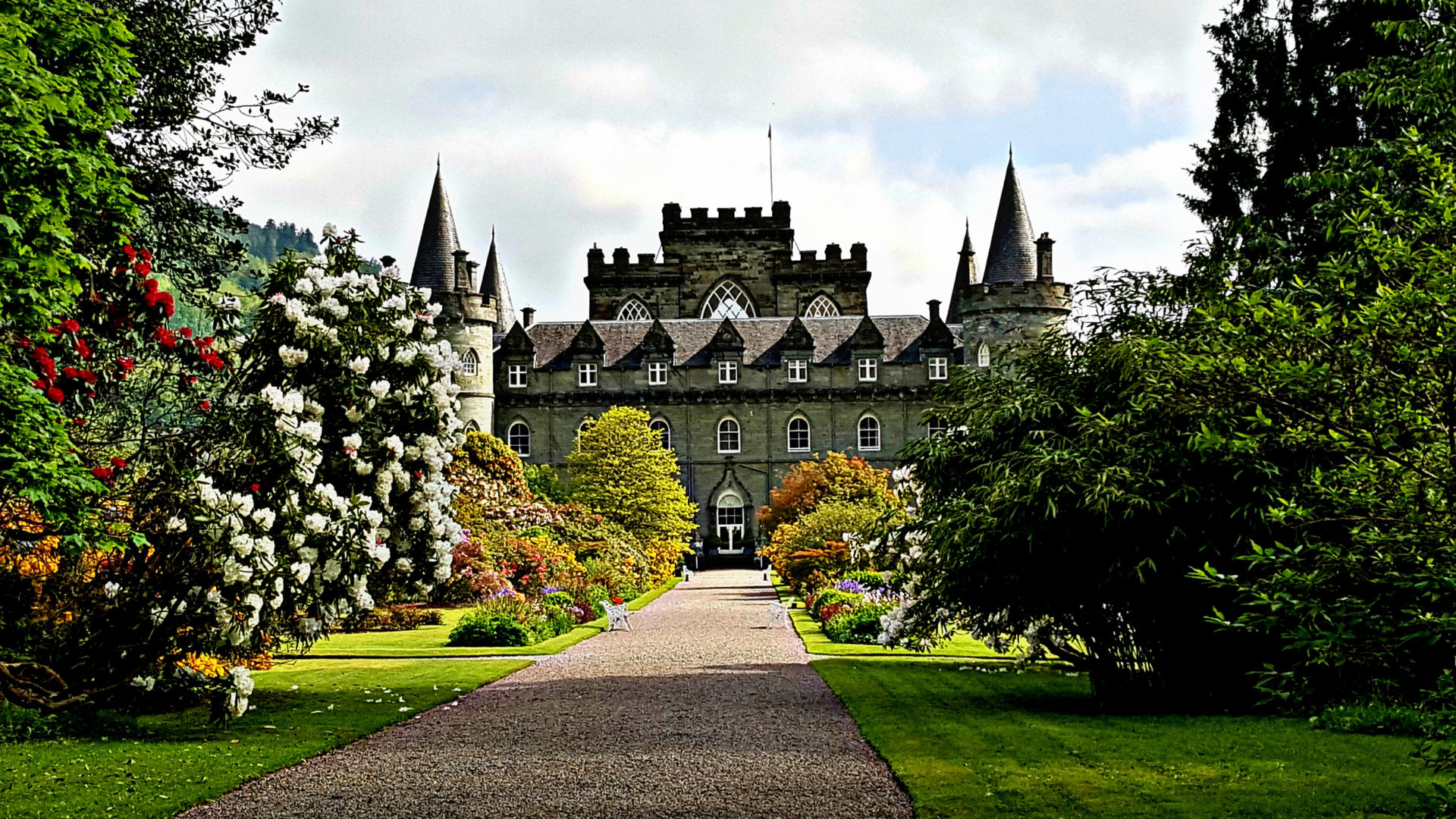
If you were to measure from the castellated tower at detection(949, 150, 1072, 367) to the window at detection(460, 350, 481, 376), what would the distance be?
20.3 m

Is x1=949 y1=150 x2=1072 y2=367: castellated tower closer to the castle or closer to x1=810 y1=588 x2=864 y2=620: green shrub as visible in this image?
the castle

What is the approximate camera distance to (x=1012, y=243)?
52.8 meters

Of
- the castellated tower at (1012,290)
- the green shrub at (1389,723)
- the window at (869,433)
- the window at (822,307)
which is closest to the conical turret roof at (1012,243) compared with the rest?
the castellated tower at (1012,290)

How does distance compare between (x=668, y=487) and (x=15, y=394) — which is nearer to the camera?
(x=15, y=394)

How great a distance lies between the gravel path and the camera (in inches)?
320

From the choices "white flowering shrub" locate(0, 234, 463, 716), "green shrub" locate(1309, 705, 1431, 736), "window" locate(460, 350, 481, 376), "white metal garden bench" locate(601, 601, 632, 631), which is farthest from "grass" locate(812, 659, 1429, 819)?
"window" locate(460, 350, 481, 376)

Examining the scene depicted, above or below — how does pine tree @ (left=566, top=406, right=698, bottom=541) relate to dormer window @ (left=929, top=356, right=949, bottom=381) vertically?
below

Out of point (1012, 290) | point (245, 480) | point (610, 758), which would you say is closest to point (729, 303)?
point (1012, 290)

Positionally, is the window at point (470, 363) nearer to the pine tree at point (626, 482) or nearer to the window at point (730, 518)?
the window at point (730, 518)

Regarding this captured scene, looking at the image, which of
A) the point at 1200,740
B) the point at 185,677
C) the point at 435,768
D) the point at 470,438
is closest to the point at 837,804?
the point at 435,768

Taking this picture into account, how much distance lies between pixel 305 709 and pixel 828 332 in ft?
157

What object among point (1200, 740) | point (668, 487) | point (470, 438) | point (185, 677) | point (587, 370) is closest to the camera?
point (1200, 740)

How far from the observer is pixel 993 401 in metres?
13.1

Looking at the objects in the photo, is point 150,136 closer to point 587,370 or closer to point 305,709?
point 305,709
